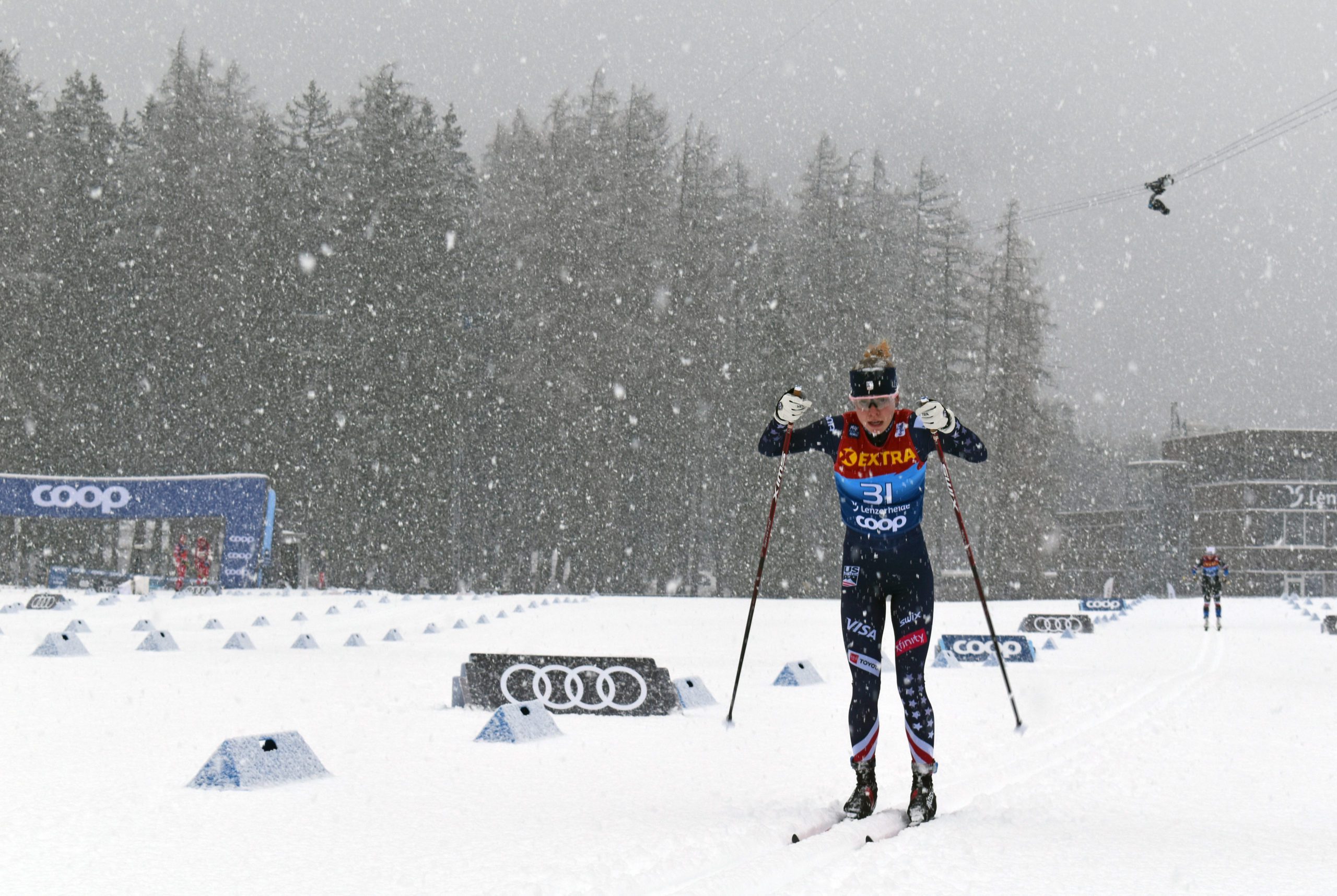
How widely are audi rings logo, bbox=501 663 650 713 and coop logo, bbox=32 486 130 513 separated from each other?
1031 inches

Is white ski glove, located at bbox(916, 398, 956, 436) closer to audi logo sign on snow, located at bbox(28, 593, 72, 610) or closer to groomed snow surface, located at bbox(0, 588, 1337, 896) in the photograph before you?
groomed snow surface, located at bbox(0, 588, 1337, 896)

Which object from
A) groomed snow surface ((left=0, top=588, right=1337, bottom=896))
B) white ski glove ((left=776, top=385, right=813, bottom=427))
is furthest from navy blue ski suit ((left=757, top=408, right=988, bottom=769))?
groomed snow surface ((left=0, top=588, right=1337, bottom=896))

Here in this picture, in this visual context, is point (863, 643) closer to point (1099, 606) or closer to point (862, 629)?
point (862, 629)

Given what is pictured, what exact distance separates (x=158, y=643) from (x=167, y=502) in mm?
19743

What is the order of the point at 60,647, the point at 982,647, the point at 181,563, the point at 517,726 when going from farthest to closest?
1. the point at 181,563
2. the point at 982,647
3. the point at 60,647
4. the point at 517,726

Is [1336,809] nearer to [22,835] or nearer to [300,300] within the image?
[22,835]

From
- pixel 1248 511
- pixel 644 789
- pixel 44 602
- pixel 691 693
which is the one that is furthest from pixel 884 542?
pixel 1248 511

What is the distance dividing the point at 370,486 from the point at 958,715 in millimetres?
33890

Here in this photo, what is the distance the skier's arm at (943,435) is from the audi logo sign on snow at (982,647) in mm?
10386

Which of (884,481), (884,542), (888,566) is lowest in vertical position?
(888,566)

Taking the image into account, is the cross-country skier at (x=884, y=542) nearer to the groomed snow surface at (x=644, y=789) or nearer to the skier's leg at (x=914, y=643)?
the skier's leg at (x=914, y=643)

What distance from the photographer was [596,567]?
4509cm

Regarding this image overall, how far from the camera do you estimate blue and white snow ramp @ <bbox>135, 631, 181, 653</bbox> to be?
46.0ft

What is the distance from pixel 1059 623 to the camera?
80.1ft
